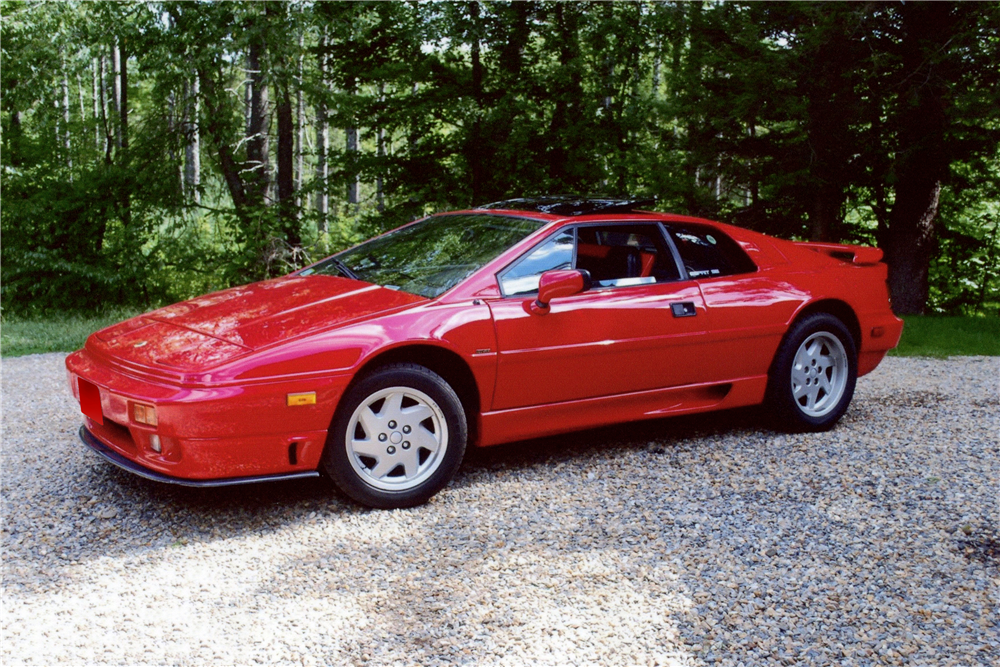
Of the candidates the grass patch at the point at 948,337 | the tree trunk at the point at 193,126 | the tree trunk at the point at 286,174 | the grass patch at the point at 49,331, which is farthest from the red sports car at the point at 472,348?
the tree trunk at the point at 193,126

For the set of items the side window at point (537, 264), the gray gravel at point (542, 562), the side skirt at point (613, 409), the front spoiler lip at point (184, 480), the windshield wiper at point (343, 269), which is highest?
the side window at point (537, 264)

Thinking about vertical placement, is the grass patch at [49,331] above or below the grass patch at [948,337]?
below

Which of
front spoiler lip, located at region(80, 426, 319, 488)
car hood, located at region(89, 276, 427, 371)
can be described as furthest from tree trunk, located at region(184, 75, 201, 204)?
front spoiler lip, located at region(80, 426, 319, 488)

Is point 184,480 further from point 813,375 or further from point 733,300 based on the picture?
point 813,375

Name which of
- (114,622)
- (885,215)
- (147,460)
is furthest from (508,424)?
(885,215)

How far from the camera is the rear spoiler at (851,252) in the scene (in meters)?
5.61

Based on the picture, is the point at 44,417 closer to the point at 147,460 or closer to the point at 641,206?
the point at 147,460

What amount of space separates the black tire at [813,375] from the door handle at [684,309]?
2.46ft

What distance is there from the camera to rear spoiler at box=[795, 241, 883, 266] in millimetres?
5613

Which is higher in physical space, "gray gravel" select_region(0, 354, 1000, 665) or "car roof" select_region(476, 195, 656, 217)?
"car roof" select_region(476, 195, 656, 217)

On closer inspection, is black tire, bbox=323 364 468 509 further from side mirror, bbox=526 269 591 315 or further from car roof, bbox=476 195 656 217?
Result: car roof, bbox=476 195 656 217

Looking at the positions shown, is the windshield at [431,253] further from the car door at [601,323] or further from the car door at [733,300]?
the car door at [733,300]

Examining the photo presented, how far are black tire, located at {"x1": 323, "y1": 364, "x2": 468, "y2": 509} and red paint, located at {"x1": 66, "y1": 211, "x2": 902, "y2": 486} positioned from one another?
10 cm

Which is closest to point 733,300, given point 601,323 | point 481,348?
point 601,323
